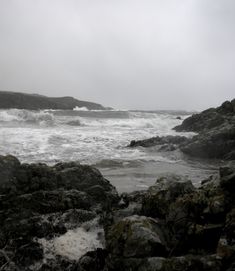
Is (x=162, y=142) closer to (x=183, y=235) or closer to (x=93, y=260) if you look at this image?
(x=183, y=235)

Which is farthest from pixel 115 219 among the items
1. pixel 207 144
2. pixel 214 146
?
pixel 207 144

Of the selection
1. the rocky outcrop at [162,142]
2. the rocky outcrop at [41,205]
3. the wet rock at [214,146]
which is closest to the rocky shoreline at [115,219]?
the rocky outcrop at [41,205]

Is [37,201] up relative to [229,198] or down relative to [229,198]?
down

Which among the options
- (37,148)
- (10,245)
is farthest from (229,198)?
(37,148)

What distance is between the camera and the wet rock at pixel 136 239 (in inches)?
211

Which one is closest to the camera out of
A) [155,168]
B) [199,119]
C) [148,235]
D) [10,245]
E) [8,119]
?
[148,235]

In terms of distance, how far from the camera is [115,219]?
7.28 metres

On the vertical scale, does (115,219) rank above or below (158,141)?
below

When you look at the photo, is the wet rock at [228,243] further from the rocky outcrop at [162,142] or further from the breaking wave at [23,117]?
the breaking wave at [23,117]

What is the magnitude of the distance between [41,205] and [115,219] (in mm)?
1559

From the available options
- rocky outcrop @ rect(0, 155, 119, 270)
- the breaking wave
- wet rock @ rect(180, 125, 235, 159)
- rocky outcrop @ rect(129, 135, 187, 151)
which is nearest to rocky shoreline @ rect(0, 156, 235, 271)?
rocky outcrop @ rect(0, 155, 119, 270)

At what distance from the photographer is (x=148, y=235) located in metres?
5.53

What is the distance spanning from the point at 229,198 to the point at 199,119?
102ft

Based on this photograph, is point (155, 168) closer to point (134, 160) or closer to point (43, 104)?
point (134, 160)
